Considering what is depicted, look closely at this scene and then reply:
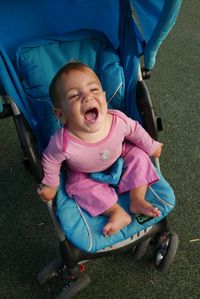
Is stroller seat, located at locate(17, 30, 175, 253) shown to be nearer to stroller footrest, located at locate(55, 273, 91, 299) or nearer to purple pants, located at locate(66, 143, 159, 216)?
purple pants, located at locate(66, 143, 159, 216)

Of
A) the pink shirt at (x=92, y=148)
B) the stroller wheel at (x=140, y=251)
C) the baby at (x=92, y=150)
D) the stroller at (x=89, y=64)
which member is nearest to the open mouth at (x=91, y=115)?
the baby at (x=92, y=150)

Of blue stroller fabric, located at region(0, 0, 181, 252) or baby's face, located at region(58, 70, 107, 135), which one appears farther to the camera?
blue stroller fabric, located at region(0, 0, 181, 252)

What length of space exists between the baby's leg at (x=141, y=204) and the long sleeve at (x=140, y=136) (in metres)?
0.17

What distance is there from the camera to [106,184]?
4.83ft

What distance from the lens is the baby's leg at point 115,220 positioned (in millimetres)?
1336

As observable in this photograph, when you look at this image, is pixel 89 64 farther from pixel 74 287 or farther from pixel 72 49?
pixel 74 287

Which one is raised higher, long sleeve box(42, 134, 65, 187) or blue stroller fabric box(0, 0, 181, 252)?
blue stroller fabric box(0, 0, 181, 252)

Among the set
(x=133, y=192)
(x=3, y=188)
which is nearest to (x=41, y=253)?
(x=3, y=188)

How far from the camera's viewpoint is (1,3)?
1.48m

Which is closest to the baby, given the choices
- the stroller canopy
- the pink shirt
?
the pink shirt

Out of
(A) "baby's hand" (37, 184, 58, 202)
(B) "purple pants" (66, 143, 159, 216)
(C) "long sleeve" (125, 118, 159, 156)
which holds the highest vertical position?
→ (C) "long sleeve" (125, 118, 159, 156)

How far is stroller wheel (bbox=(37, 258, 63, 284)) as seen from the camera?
5.37 feet

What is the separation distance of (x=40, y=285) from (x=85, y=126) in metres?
0.77

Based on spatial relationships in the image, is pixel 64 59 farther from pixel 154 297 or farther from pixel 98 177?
pixel 154 297
